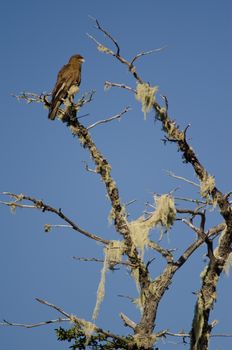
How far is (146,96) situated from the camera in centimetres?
835

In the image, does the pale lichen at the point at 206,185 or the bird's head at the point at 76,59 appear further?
the bird's head at the point at 76,59

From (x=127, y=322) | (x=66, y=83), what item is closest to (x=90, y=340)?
(x=127, y=322)

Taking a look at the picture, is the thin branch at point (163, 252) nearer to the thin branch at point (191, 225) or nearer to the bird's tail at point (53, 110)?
the thin branch at point (191, 225)

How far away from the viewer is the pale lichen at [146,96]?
27.3 ft

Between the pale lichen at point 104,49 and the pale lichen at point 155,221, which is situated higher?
the pale lichen at point 104,49

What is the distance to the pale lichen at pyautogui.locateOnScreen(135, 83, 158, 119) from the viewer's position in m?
8.34

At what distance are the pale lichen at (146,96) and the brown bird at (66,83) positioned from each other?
291cm

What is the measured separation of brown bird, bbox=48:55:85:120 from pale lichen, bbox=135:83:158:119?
291cm

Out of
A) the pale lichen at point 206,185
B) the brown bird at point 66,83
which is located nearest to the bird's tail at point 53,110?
the brown bird at point 66,83

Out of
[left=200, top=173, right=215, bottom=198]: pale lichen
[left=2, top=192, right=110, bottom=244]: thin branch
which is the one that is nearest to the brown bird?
[left=2, top=192, right=110, bottom=244]: thin branch

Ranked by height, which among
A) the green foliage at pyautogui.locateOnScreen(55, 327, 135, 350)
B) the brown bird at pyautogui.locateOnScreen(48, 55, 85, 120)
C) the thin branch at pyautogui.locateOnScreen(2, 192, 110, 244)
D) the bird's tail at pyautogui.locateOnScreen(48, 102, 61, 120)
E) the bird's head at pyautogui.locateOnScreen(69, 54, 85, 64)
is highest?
the bird's head at pyautogui.locateOnScreen(69, 54, 85, 64)

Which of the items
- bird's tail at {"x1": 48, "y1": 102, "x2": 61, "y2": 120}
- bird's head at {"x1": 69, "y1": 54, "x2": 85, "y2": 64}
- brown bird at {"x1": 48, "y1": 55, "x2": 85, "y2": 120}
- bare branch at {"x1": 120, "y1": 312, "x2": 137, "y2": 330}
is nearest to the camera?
bare branch at {"x1": 120, "y1": 312, "x2": 137, "y2": 330}

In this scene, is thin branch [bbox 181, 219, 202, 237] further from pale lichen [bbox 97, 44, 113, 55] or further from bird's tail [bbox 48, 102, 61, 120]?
bird's tail [bbox 48, 102, 61, 120]

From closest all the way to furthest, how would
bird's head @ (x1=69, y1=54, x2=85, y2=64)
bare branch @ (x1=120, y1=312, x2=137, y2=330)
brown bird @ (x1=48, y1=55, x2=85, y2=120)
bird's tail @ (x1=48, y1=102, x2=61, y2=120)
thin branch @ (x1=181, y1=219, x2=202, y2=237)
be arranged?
thin branch @ (x1=181, y1=219, x2=202, y2=237), bare branch @ (x1=120, y1=312, x2=137, y2=330), bird's tail @ (x1=48, y1=102, x2=61, y2=120), brown bird @ (x1=48, y1=55, x2=85, y2=120), bird's head @ (x1=69, y1=54, x2=85, y2=64)
